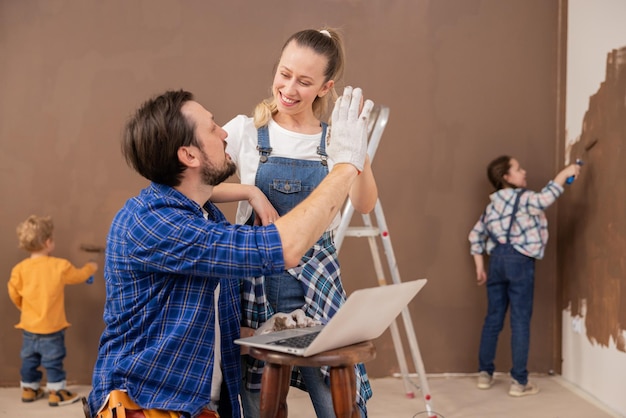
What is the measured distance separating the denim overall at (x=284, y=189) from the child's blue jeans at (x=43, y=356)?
75.2 inches

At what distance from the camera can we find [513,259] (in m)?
3.37

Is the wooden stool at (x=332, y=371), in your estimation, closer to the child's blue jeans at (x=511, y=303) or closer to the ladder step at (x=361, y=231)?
the ladder step at (x=361, y=231)

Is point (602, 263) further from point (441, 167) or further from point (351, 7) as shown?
point (351, 7)

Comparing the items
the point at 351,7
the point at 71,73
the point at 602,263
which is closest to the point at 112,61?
the point at 71,73

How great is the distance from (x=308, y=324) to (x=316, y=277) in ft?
0.48

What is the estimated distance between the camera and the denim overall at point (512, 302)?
336cm

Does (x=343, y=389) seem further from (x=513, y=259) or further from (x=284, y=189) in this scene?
(x=513, y=259)

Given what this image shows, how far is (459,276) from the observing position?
11.8 feet

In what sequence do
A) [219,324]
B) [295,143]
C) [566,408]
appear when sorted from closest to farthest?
[219,324] < [295,143] < [566,408]

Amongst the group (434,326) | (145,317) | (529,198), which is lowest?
(434,326)

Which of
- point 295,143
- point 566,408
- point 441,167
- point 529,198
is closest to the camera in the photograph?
point 295,143

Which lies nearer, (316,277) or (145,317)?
(145,317)

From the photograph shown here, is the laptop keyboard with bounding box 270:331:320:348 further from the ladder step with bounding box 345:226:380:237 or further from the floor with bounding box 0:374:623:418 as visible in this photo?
the floor with bounding box 0:374:623:418

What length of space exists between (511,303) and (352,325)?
2.40m
